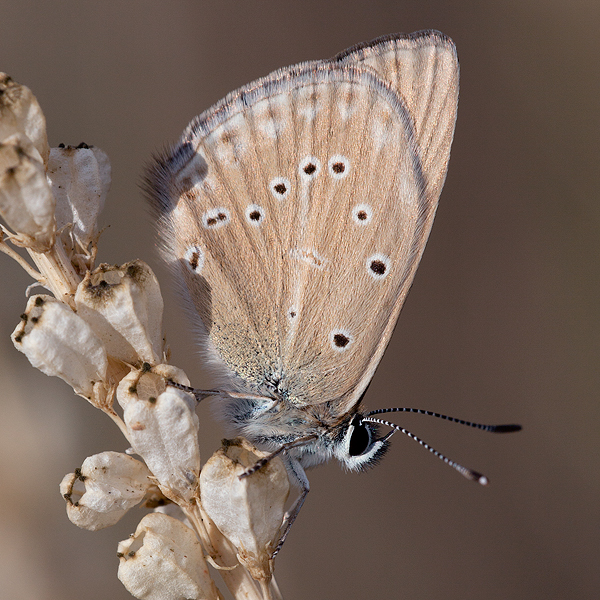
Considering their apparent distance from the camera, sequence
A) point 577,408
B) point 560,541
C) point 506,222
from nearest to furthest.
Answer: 1. point 560,541
2. point 577,408
3. point 506,222

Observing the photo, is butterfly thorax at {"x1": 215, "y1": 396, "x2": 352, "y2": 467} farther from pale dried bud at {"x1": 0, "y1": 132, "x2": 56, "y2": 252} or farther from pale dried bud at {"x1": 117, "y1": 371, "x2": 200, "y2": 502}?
pale dried bud at {"x1": 0, "y1": 132, "x2": 56, "y2": 252}

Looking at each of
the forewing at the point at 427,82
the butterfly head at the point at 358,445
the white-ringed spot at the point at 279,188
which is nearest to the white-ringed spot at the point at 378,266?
the forewing at the point at 427,82

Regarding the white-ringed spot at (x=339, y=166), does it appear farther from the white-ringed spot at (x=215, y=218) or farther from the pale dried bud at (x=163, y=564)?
the pale dried bud at (x=163, y=564)

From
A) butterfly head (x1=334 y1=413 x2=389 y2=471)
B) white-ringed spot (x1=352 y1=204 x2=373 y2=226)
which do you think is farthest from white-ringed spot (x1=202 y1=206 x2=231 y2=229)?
butterfly head (x1=334 y1=413 x2=389 y2=471)

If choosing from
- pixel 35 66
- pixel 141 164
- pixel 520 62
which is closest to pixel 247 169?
pixel 141 164

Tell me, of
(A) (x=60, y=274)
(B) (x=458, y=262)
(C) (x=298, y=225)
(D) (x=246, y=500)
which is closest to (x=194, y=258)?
(C) (x=298, y=225)

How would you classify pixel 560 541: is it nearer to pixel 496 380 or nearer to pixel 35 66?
pixel 496 380
